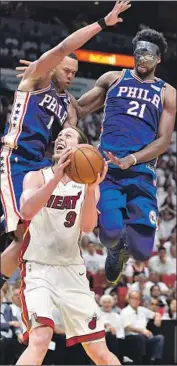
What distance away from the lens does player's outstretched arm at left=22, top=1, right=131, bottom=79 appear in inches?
236

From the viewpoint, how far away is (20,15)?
18.1 meters

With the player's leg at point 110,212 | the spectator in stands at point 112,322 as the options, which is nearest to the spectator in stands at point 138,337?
the spectator in stands at point 112,322

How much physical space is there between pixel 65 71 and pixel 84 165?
64.1 inches

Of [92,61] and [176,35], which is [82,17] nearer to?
[92,61]

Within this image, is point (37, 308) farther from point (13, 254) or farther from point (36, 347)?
point (13, 254)

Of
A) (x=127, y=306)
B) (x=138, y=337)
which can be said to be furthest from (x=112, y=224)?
(x=127, y=306)

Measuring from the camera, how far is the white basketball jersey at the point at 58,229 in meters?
5.61

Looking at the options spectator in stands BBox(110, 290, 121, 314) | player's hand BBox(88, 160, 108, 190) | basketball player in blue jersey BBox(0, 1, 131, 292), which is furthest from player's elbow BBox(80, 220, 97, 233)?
spectator in stands BBox(110, 290, 121, 314)

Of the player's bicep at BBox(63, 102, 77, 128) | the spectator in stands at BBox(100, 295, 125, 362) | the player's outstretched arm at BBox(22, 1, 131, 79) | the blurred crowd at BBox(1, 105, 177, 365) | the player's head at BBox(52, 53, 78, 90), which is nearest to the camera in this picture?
the player's outstretched arm at BBox(22, 1, 131, 79)

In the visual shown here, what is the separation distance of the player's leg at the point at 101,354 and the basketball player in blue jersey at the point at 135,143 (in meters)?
1.48

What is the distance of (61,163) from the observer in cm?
510

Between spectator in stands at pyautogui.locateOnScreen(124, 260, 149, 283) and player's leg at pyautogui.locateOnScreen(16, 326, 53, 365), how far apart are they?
8533 mm

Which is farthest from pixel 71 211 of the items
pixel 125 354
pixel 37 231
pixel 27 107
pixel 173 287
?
pixel 173 287

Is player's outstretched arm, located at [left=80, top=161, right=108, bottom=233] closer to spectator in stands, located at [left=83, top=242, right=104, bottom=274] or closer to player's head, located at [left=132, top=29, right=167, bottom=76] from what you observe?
player's head, located at [left=132, top=29, right=167, bottom=76]
